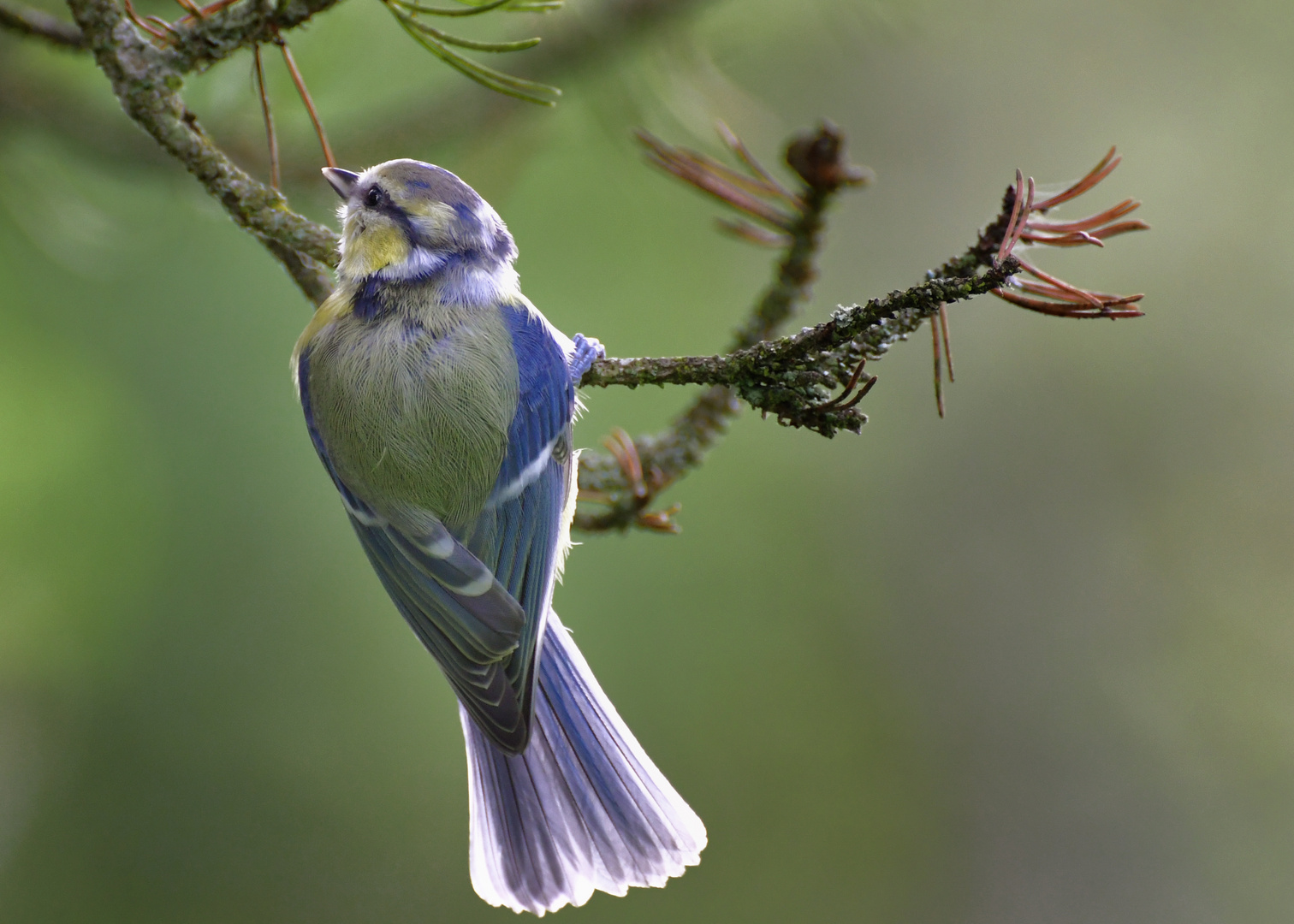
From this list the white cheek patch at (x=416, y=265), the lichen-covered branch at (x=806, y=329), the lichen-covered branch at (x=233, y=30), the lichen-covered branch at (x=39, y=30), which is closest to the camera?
the lichen-covered branch at (x=806, y=329)

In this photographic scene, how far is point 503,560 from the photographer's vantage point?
53.9 inches

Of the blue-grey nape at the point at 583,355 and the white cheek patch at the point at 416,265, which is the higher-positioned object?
the white cheek patch at the point at 416,265

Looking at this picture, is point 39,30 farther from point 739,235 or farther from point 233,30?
point 739,235

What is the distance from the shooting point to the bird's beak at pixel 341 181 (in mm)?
1320

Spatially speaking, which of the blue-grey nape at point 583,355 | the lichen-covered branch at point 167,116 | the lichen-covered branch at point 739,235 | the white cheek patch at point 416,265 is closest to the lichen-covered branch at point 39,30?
the lichen-covered branch at point 739,235

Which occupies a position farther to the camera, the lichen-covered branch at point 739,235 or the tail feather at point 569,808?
the tail feather at point 569,808

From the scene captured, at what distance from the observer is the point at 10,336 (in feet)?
6.72

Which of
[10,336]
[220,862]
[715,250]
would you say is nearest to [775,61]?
[715,250]

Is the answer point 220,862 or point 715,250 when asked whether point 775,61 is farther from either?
point 220,862

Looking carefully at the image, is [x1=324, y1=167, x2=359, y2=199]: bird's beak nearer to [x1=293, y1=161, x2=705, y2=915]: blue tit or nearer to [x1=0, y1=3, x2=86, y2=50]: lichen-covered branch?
[x1=293, y1=161, x2=705, y2=915]: blue tit

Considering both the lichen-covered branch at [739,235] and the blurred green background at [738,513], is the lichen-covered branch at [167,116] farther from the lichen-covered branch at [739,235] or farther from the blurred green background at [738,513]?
the blurred green background at [738,513]

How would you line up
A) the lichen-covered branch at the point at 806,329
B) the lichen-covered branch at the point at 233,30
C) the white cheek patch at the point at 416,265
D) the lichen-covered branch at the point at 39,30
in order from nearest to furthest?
the lichen-covered branch at the point at 806,329, the lichen-covered branch at the point at 233,30, the lichen-covered branch at the point at 39,30, the white cheek patch at the point at 416,265

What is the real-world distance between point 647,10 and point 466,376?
75 centimetres

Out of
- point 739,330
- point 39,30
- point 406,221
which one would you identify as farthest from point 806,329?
point 39,30
